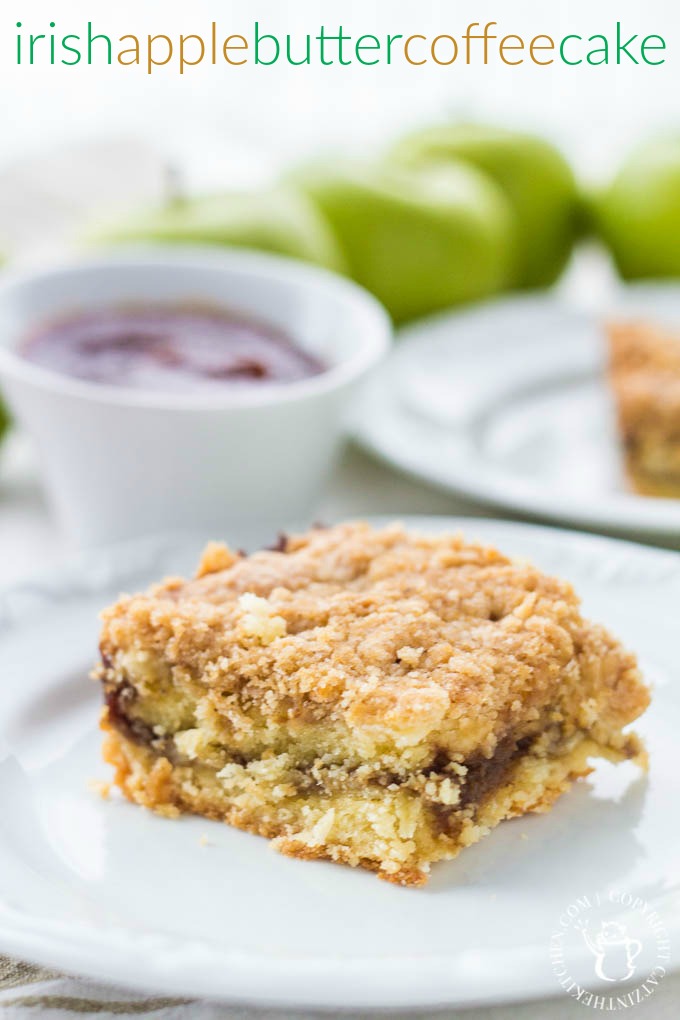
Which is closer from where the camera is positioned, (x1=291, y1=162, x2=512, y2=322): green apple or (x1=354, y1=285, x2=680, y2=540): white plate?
(x1=354, y1=285, x2=680, y2=540): white plate

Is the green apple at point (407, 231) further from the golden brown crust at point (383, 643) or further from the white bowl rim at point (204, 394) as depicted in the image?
the golden brown crust at point (383, 643)

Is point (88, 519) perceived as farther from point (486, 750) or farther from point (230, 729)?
point (486, 750)

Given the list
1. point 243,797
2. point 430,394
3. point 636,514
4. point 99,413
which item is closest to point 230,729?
point 243,797

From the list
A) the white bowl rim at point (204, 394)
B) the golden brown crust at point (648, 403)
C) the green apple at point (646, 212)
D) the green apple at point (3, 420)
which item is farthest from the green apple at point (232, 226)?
the green apple at point (646, 212)

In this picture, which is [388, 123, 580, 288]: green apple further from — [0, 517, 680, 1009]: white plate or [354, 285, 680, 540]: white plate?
[0, 517, 680, 1009]: white plate

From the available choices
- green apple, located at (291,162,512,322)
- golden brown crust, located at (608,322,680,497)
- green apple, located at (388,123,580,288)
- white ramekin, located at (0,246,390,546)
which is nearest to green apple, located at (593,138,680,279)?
green apple, located at (388,123,580,288)
